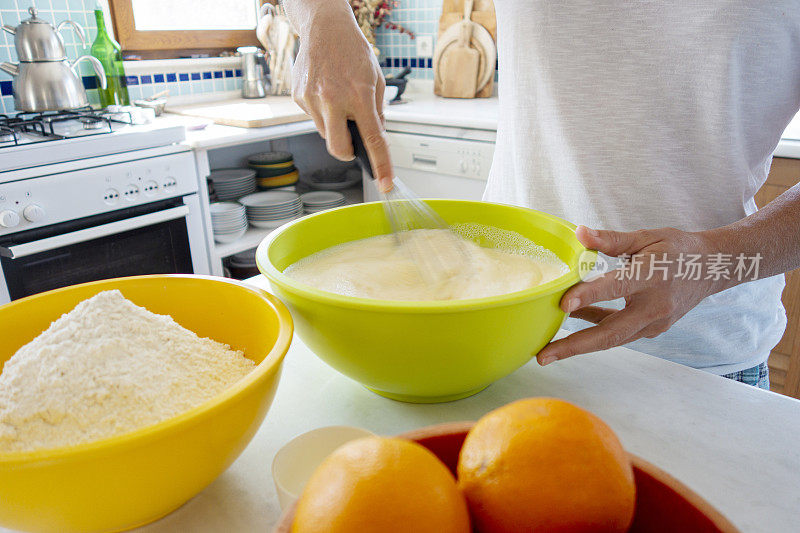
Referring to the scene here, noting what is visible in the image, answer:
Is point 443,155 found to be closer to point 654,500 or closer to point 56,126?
point 56,126

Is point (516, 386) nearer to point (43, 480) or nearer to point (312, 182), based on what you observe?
point (43, 480)

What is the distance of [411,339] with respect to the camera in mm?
500

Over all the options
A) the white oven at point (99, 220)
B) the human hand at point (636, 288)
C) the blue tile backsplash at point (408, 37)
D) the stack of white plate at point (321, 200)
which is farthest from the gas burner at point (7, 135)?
the blue tile backsplash at point (408, 37)

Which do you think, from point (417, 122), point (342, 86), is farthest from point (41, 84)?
point (342, 86)

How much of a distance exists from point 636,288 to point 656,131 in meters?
0.36

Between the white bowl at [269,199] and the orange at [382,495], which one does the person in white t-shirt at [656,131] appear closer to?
the orange at [382,495]

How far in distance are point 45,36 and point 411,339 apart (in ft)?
5.80

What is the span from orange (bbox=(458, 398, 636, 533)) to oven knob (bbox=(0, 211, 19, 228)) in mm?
1539

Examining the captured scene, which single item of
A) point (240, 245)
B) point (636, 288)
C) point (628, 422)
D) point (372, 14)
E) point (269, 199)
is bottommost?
point (240, 245)

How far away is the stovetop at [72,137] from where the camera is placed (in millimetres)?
1485

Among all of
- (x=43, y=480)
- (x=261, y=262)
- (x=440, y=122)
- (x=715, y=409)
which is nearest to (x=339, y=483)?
(x=43, y=480)

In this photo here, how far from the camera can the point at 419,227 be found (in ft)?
2.58

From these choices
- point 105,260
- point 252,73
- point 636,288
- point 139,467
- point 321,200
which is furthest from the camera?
point 252,73

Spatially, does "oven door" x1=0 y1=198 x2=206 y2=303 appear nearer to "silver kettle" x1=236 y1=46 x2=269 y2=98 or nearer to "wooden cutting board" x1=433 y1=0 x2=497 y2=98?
"silver kettle" x1=236 y1=46 x2=269 y2=98
